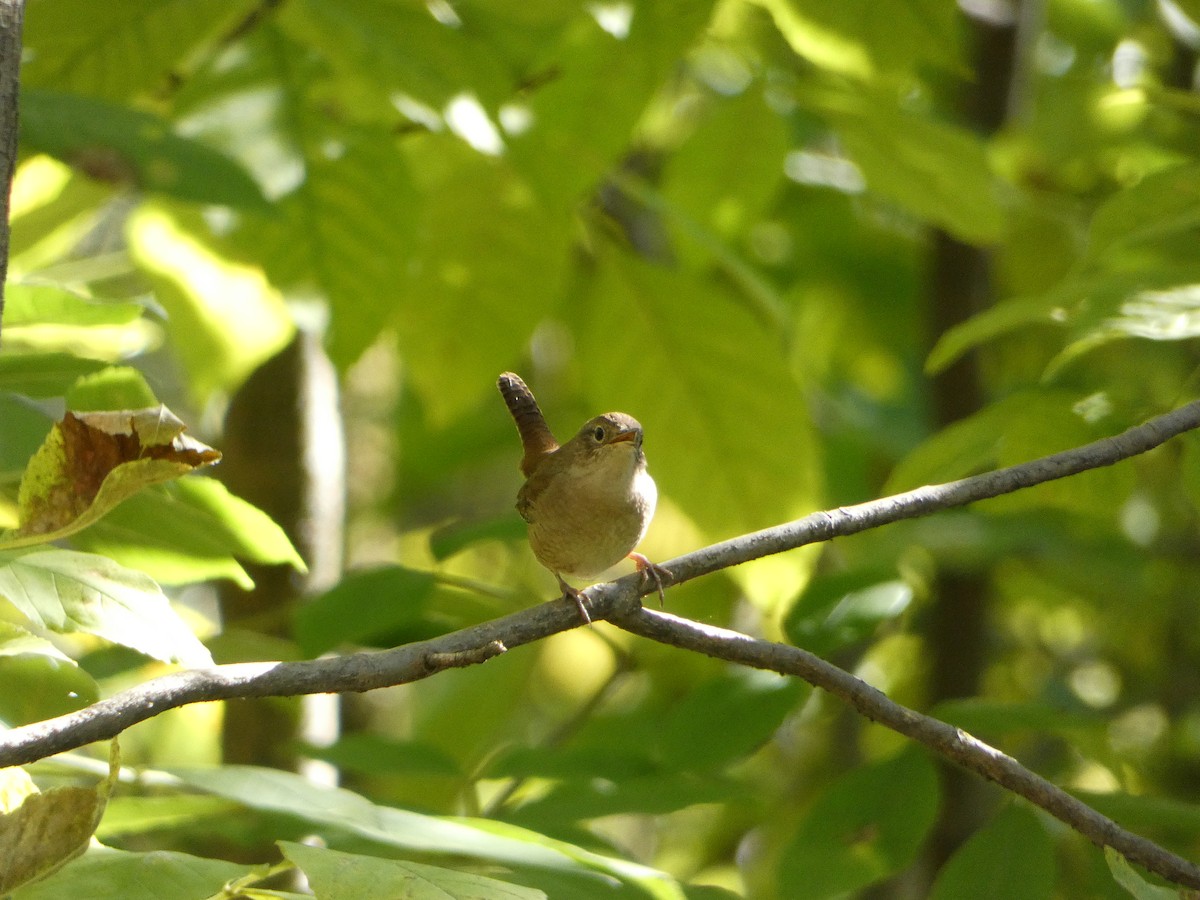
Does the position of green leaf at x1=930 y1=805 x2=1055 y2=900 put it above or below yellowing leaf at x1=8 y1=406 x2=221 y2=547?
below

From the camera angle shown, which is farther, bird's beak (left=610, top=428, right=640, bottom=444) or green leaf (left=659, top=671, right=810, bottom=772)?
bird's beak (left=610, top=428, right=640, bottom=444)

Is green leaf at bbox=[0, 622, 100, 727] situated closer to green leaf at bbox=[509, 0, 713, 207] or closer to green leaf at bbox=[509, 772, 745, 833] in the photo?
green leaf at bbox=[509, 772, 745, 833]

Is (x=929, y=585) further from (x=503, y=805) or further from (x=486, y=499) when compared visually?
(x=486, y=499)

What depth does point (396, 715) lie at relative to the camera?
4375 mm

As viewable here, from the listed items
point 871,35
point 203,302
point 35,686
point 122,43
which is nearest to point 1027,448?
point 871,35

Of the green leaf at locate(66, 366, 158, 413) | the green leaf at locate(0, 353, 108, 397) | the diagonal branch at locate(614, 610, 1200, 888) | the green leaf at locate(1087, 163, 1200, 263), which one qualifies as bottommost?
the diagonal branch at locate(614, 610, 1200, 888)

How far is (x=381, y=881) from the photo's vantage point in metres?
1.08

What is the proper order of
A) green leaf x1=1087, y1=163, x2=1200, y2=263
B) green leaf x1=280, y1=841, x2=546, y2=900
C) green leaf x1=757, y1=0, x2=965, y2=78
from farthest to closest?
green leaf x1=757, y1=0, x2=965, y2=78 → green leaf x1=1087, y1=163, x2=1200, y2=263 → green leaf x1=280, y1=841, x2=546, y2=900

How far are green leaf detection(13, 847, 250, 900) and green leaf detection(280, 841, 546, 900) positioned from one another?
0.48 feet

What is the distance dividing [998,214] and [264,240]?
1360 millimetres

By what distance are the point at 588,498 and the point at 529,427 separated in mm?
265

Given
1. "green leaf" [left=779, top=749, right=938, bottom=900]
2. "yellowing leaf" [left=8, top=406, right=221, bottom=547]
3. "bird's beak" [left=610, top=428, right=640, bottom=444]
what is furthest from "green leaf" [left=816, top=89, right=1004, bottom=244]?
"yellowing leaf" [left=8, top=406, right=221, bottom=547]

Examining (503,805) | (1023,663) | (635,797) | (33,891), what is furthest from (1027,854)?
(1023,663)

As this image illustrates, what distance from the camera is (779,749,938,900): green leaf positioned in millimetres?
1553
